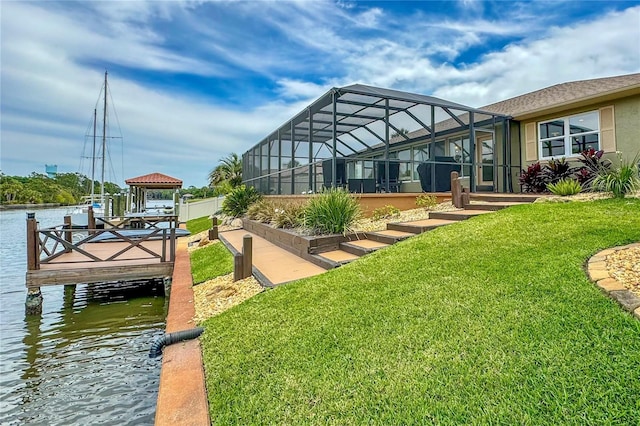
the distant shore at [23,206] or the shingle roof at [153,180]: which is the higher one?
the shingle roof at [153,180]

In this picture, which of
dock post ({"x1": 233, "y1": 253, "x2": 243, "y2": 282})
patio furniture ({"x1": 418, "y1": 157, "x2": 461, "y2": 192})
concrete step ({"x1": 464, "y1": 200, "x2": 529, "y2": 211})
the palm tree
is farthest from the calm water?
the palm tree

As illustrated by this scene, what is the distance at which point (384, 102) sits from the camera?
10.4 m

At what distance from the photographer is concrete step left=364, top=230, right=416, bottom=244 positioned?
630 centimetres

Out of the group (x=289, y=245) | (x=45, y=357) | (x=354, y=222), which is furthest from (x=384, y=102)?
(x=45, y=357)

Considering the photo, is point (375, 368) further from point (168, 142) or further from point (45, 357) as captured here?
point (168, 142)

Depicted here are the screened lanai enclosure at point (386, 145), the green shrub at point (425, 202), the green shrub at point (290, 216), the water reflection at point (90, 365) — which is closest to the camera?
the water reflection at point (90, 365)

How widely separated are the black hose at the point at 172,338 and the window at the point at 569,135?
12294 mm

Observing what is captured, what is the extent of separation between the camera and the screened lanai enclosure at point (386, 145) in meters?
9.79

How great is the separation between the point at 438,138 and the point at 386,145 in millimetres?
4311

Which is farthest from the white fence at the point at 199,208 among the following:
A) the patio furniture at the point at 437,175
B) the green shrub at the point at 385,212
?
the green shrub at the point at 385,212

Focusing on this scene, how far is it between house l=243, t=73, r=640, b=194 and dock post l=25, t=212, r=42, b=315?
21.7 feet

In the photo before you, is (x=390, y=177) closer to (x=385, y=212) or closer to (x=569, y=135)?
(x=385, y=212)

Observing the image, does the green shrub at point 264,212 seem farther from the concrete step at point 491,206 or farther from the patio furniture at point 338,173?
the concrete step at point 491,206

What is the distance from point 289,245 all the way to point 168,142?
28.3 metres
